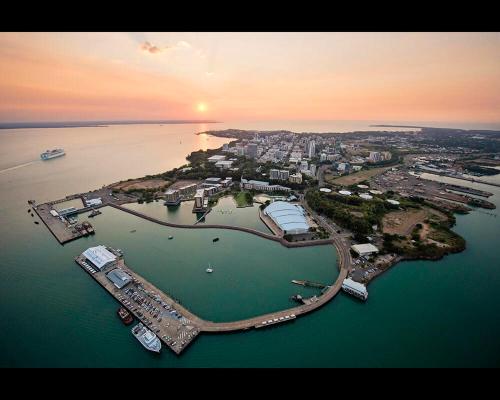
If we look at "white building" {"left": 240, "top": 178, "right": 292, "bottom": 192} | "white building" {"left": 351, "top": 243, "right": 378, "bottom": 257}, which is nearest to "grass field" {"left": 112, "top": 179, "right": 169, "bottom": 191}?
"white building" {"left": 240, "top": 178, "right": 292, "bottom": 192}

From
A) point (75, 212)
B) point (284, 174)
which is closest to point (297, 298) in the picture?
point (75, 212)

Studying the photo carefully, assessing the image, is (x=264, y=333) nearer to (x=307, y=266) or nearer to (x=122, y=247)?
(x=307, y=266)

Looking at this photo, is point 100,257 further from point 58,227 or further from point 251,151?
point 251,151

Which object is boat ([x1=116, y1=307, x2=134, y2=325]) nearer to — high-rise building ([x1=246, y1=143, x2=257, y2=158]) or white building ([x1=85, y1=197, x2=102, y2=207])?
white building ([x1=85, y1=197, x2=102, y2=207])

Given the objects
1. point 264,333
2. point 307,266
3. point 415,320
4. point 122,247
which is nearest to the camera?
point 264,333
